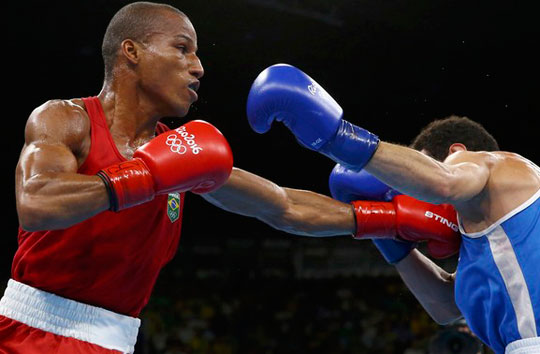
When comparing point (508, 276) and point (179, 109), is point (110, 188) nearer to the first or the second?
point (179, 109)

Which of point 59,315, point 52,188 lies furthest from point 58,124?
point 59,315

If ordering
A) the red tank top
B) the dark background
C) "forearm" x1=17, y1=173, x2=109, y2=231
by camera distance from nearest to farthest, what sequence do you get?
"forearm" x1=17, y1=173, x2=109, y2=231 < the red tank top < the dark background

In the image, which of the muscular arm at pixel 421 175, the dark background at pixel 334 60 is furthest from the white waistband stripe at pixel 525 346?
the dark background at pixel 334 60

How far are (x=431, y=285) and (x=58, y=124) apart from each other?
2.11 meters

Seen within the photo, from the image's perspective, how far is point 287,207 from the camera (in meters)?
3.32

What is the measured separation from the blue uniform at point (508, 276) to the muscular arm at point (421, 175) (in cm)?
24

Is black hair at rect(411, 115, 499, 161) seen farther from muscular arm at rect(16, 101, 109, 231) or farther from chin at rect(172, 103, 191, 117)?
muscular arm at rect(16, 101, 109, 231)

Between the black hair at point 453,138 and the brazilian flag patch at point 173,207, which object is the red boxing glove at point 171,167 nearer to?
the brazilian flag patch at point 173,207

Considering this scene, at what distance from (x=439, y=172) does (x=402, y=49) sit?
709cm

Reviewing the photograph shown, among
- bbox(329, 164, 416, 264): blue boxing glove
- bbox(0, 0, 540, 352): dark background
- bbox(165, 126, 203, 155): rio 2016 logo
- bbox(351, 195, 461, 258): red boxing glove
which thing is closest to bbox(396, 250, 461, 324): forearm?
bbox(329, 164, 416, 264): blue boxing glove

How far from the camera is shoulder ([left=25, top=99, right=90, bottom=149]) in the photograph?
2.27 meters

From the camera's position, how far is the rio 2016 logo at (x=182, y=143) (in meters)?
2.28

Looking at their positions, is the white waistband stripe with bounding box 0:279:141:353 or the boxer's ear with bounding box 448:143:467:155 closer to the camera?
the white waistband stripe with bounding box 0:279:141:353

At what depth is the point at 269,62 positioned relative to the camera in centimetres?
943
